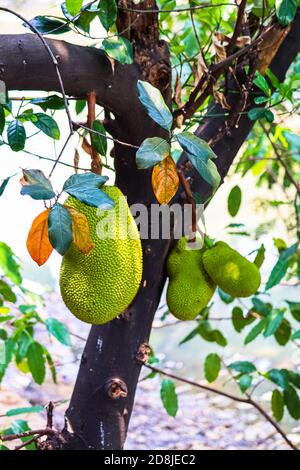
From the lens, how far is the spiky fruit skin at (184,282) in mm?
1111

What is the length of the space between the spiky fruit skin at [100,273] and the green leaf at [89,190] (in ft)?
0.65

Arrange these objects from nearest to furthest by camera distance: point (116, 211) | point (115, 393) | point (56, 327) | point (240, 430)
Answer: point (116, 211), point (115, 393), point (56, 327), point (240, 430)

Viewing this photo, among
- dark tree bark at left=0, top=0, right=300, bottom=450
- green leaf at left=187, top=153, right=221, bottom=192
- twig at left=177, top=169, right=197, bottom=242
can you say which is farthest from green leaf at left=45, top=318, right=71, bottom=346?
green leaf at left=187, top=153, right=221, bottom=192

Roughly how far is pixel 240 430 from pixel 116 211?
196cm

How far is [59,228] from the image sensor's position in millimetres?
628

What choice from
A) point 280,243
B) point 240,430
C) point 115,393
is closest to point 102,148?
point 115,393

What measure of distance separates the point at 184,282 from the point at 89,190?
47 cm

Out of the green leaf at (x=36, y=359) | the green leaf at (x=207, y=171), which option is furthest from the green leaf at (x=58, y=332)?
the green leaf at (x=207, y=171)

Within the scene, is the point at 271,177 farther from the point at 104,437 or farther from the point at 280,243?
the point at 104,437

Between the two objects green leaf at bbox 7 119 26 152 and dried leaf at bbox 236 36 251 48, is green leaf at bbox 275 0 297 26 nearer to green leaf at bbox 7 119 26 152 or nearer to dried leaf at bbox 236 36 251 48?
dried leaf at bbox 236 36 251 48

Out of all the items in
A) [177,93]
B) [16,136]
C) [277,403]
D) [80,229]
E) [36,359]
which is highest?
[177,93]

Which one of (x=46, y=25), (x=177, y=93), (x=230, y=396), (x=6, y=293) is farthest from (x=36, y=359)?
(x=46, y=25)

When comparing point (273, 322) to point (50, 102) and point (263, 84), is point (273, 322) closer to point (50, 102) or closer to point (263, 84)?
point (263, 84)
